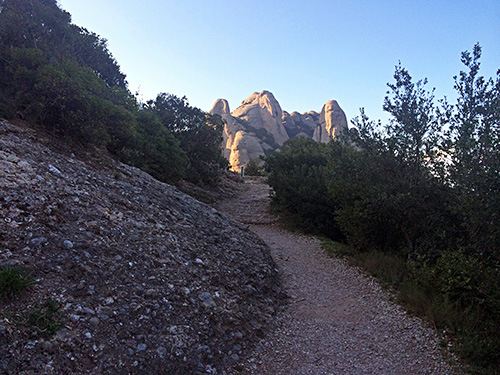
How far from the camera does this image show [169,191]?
10039 mm

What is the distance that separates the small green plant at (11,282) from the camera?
3.62 m

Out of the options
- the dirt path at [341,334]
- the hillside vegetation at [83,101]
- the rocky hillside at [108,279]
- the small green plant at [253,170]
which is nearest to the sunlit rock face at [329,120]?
the small green plant at [253,170]

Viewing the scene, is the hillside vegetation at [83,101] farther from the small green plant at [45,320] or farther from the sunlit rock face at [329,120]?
the sunlit rock face at [329,120]

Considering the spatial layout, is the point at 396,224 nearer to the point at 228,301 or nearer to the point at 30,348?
the point at 228,301

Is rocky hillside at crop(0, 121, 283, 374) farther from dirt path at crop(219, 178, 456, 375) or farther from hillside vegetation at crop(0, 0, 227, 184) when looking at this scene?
hillside vegetation at crop(0, 0, 227, 184)

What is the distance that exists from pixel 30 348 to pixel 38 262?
50.2 inches

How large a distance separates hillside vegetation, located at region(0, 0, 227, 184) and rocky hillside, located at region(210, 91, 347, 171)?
38611 millimetres

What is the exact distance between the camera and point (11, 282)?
3682mm

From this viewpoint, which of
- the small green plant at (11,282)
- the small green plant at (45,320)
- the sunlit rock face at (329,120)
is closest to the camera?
the small green plant at (45,320)

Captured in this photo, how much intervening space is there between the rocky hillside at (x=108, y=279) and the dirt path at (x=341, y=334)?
42 cm

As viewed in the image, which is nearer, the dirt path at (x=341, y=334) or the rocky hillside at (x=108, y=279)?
the rocky hillside at (x=108, y=279)

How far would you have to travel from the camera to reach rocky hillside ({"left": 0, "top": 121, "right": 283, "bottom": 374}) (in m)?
3.53

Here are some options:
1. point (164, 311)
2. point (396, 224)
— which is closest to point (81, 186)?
point (164, 311)

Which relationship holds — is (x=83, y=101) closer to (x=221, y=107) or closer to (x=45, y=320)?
(x=45, y=320)
